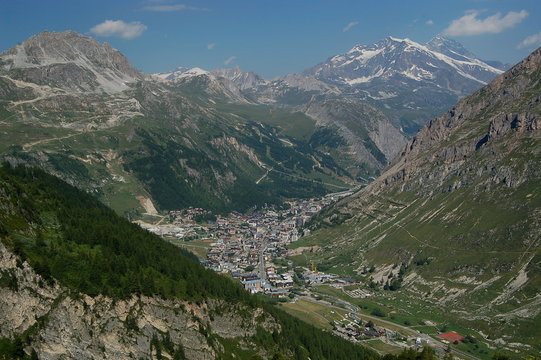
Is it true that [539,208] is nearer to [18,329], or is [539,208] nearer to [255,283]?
[255,283]

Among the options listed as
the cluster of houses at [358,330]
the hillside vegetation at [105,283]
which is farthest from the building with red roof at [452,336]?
the hillside vegetation at [105,283]

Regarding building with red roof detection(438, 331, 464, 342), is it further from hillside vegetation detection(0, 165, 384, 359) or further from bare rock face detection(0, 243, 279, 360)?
→ bare rock face detection(0, 243, 279, 360)

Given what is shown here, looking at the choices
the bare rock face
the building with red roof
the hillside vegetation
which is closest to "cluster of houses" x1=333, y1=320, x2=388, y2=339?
the building with red roof

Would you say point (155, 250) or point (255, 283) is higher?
point (155, 250)

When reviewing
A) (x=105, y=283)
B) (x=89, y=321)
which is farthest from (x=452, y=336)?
(x=89, y=321)

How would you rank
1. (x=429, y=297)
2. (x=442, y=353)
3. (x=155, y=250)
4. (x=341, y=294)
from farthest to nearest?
(x=341, y=294) < (x=429, y=297) < (x=442, y=353) < (x=155, y=250)

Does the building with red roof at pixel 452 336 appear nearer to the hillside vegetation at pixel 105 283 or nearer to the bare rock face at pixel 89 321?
the hillside vegetation at pixel 105 283

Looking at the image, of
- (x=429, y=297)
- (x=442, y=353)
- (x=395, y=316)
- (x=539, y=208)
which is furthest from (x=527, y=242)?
(x=442, y=353)

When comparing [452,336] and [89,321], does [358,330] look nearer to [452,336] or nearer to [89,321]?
[452,336]
